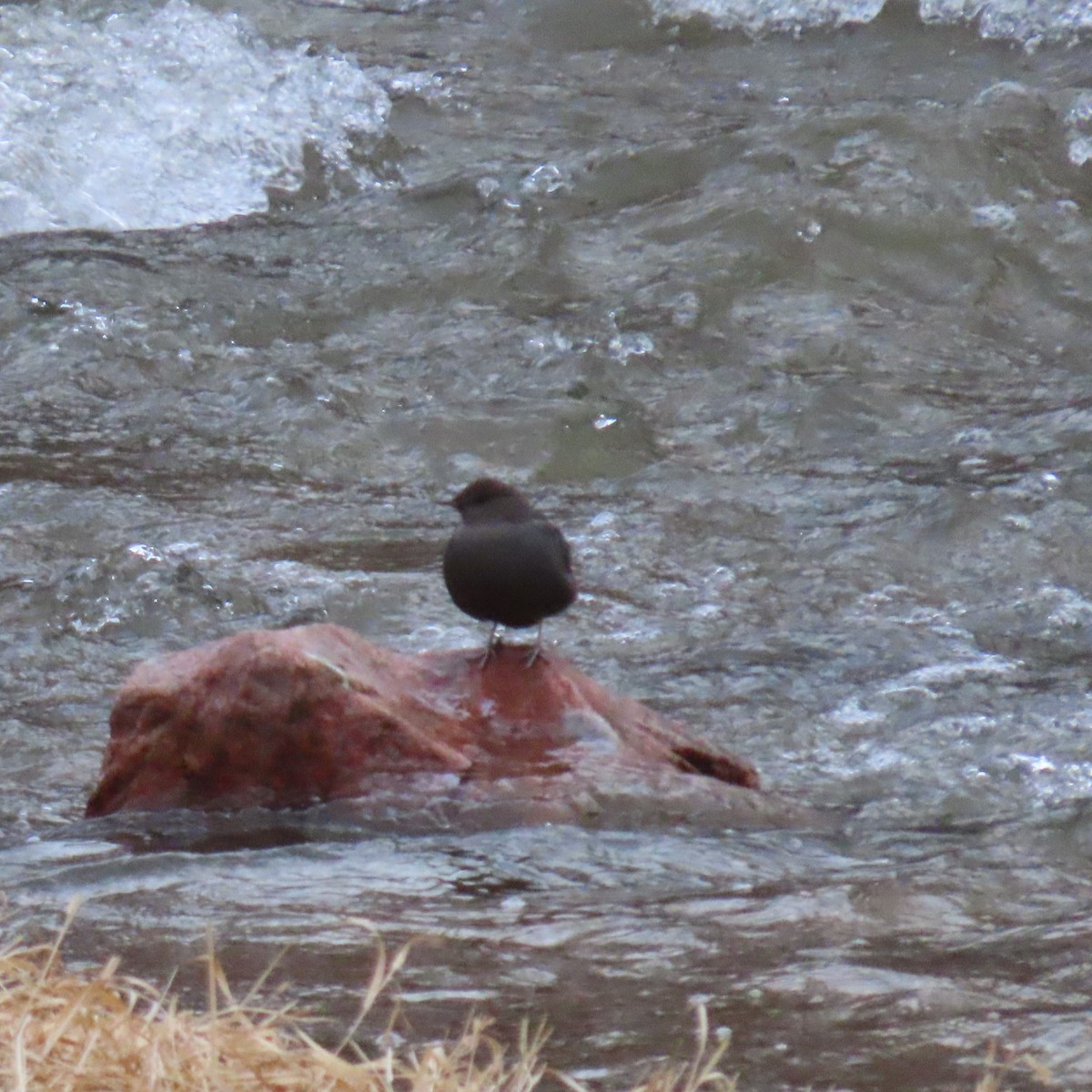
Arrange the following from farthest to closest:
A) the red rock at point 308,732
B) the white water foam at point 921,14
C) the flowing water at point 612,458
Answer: the white water foam at point 921,14, the red rock at point 308,732, the flowing water at point 612,458

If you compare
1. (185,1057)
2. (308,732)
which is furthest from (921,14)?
(185,1057)

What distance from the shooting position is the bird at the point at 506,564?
467 cm

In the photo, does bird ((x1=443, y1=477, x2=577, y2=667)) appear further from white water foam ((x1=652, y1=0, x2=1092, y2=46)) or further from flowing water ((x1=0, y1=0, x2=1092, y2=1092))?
white water foam ((x1=652, y1=0, x2=1092, y2=46))

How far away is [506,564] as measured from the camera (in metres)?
4.65

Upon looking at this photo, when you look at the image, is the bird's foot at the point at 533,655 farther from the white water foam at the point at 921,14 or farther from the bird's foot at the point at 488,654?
the white water foam at the point at 921,14

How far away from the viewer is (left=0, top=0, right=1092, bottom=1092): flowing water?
358 cm

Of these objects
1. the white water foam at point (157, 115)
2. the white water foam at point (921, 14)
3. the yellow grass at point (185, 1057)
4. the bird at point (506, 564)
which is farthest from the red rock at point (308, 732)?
the white water foam at point (921, 14)

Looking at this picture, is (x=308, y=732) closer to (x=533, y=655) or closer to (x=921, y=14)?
(x=533, y=655)

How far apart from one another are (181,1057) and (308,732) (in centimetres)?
184

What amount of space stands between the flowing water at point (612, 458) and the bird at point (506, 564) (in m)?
0.68

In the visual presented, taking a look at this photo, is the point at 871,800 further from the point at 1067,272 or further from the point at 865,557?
the point at 1067,272

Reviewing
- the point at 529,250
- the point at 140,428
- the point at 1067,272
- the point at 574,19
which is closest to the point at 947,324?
the point at 1067,272

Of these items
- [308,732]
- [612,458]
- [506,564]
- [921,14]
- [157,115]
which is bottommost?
[308,732]

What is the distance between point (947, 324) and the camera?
9.09 metres
